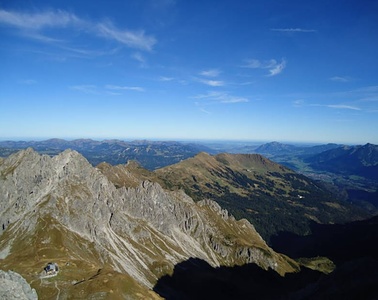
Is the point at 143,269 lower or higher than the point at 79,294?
lower

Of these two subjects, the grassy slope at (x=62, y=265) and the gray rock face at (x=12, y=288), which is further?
the grassy slope at (x=62, y=265)

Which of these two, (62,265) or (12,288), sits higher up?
(12,288)

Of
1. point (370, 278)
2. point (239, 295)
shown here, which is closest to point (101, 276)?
point (370, 278)

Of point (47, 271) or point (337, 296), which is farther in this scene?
point (47, 271)

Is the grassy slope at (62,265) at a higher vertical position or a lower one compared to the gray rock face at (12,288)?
lower

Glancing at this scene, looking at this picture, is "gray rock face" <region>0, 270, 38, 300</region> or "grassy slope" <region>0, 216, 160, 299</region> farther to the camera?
"grassy slope" <region>0, 216, 160, 299</region>

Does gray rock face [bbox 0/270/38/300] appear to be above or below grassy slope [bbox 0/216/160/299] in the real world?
above

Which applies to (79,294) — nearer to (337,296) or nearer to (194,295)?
(337,296)

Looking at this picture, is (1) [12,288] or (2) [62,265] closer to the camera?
(1) [12,288]

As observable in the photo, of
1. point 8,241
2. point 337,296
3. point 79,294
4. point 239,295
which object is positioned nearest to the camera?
point 337,296

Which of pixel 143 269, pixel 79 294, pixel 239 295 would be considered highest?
pixel 79 294

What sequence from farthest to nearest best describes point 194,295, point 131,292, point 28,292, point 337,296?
point 194,295, point 131,292, point 337,296, point 28,292
